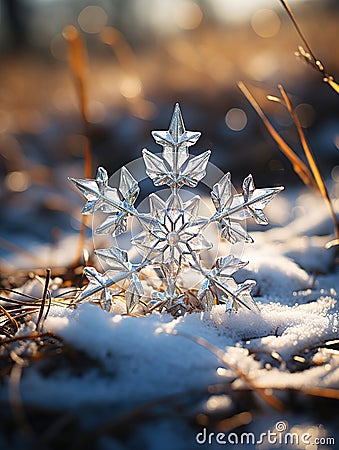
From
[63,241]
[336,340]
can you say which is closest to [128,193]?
[336,340]

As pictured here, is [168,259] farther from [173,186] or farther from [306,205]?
[306,205]

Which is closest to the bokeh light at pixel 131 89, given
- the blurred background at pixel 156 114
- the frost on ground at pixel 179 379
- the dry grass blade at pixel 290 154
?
the blurred background at pixel 156 114

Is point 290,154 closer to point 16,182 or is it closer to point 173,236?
point 173,236

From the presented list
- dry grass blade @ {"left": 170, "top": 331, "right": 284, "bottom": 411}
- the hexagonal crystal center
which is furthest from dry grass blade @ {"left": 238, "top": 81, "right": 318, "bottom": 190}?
dry grass blade @ {"left": 170, "top": 331, "right": 284, "bottom": 411}

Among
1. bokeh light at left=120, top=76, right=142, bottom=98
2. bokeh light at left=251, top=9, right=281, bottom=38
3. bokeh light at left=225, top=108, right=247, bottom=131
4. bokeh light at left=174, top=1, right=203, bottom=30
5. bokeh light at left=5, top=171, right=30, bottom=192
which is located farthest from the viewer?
bokeh light at left=251, top=9, right=281, bottom=38
